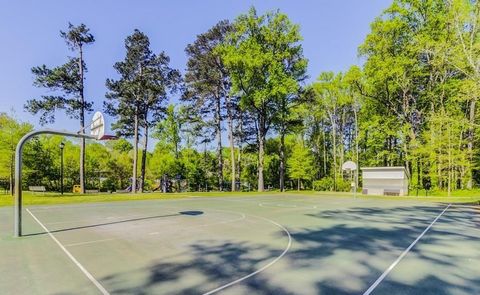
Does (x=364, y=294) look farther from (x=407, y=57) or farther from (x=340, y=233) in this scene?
(x=407, y=57)

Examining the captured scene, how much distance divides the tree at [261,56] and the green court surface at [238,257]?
21353mm

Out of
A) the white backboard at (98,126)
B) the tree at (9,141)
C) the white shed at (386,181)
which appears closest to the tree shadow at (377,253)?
the white backboard at (98,126)

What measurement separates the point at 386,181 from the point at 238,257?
2724cm

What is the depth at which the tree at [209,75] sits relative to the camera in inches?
1291

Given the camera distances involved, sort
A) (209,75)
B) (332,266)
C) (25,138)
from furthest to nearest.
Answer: (209,75) → (25,138) → (332,266)

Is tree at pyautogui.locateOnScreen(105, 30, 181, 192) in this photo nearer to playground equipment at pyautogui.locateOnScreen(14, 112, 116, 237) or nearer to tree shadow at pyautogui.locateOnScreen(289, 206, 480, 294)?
playground equipment at pyautogui.locateOnScreen(14, 112, 116, 237)

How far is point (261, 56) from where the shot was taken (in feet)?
98.7

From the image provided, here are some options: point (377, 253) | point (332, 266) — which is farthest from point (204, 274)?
point (377, 253)

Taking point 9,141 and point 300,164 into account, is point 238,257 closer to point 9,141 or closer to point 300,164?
point 9,141

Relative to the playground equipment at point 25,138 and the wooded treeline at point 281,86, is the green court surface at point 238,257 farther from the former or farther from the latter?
the wooded treeline at point 281,86

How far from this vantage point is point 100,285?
4.96 metres

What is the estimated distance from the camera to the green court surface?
197 inches

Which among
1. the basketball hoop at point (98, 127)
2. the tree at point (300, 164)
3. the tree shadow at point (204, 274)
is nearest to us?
the tree shadow at point (204, 274)

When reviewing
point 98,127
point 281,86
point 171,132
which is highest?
point 281,86
